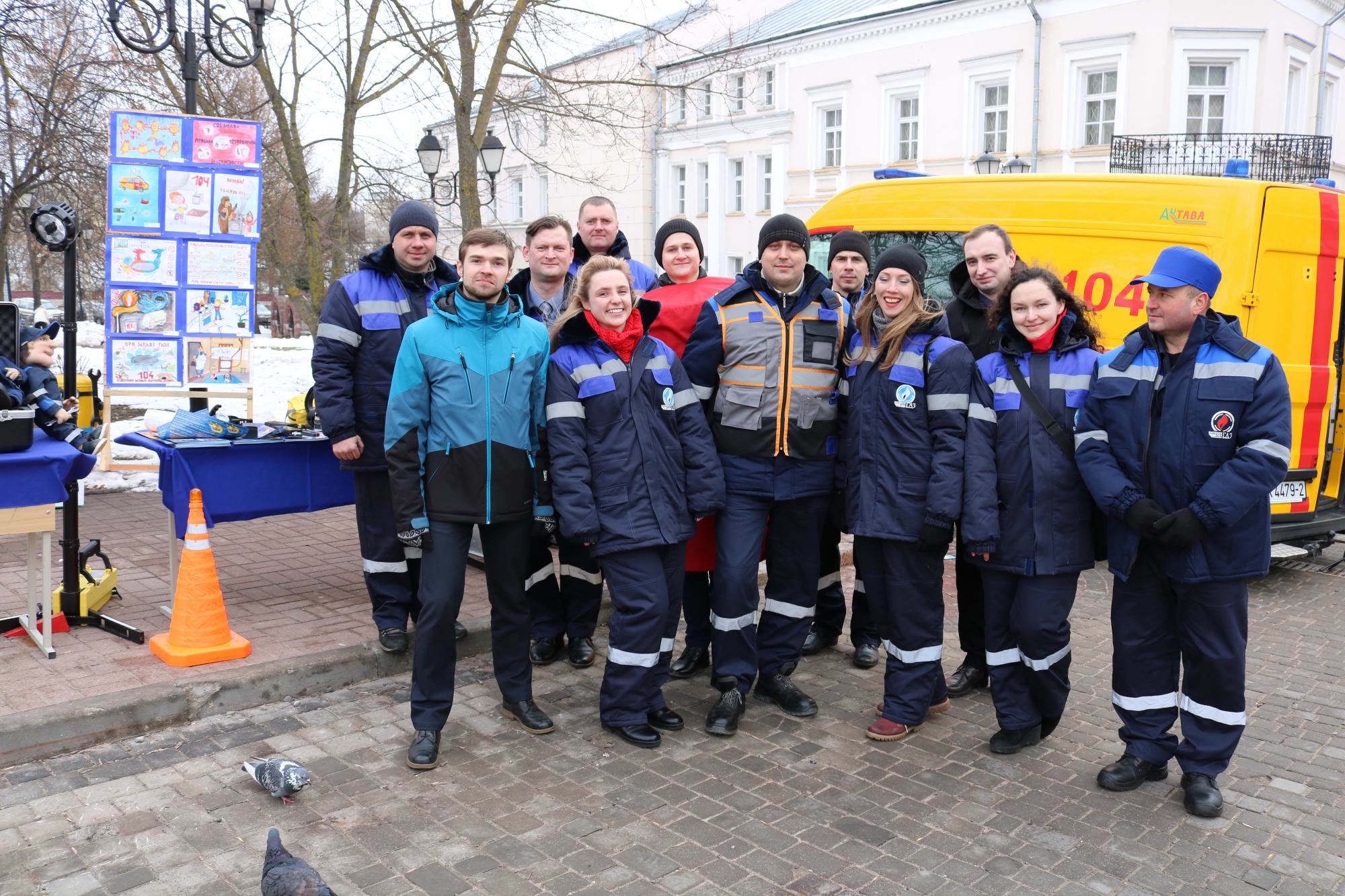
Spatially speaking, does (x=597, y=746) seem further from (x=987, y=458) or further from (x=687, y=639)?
(x=987, y=458)

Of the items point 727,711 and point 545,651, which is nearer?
point 727,711

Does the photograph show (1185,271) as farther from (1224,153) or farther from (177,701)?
(1224,153)

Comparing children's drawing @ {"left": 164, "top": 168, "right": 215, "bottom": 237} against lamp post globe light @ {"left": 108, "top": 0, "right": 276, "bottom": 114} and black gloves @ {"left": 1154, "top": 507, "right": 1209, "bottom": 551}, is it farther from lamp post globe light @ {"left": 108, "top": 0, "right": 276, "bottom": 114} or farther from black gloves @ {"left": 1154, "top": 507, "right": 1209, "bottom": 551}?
black gloves @ {"left": 1154, "top": 507, "right": 1209, "bottom": 551}

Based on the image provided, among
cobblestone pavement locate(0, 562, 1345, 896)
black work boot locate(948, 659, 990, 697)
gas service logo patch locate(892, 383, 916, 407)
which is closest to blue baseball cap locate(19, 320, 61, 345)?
cobblestone pavement locate(0, 562, 1345, 896)

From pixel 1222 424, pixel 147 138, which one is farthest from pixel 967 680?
pixel 147 138

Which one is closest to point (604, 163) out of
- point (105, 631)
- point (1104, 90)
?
point (1104, 90)

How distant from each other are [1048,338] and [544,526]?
2227 millimetres

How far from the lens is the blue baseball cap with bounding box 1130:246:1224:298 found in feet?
13.3

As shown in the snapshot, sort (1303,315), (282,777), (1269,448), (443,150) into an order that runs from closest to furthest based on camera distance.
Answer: (1269,448), (282,777), (1303,315), (443,150)

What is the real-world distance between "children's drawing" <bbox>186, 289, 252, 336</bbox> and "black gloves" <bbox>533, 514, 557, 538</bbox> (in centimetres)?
513

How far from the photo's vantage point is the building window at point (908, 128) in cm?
2880

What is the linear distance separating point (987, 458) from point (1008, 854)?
156 centimetres

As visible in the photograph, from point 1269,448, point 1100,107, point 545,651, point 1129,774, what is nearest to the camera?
point 1269,448

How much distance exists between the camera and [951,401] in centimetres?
457
